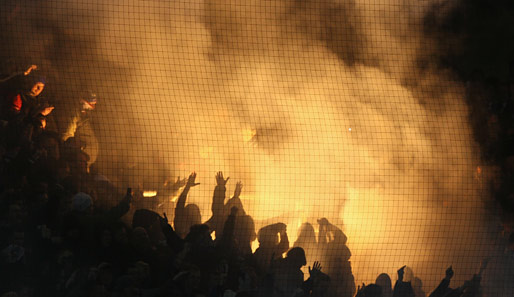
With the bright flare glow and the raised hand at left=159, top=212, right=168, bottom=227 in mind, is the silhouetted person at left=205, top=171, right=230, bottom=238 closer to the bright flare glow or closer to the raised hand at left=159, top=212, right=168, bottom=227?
the raised hand at left=159, top=212, right=168, bottom=227

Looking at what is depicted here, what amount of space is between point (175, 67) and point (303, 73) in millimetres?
1005

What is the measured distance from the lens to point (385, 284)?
491cm

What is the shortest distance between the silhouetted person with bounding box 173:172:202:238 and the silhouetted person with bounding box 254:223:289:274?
1.64 ft

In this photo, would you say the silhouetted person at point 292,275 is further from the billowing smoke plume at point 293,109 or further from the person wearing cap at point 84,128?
the person wearing cap at point 84,128

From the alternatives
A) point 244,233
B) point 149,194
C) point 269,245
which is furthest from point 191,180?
point 269,245

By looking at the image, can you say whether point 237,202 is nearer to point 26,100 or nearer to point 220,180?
point 220,180

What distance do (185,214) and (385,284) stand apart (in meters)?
1.70

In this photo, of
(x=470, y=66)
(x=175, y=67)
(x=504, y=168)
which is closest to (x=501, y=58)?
(x=470, y=66)

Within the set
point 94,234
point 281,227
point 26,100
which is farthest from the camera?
point 281,227

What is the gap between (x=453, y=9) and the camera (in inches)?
204

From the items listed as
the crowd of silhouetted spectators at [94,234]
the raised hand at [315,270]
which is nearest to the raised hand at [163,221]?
the crowd of silhouetted spectators at [94,234]

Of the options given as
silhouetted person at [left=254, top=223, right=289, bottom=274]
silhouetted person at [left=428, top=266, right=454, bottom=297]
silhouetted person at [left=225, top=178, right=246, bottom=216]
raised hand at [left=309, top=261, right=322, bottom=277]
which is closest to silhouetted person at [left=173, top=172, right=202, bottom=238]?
silhouetted person at [left=225, top=178, right=246, bottom=216]

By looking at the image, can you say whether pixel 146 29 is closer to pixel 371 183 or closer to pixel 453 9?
Result: pixel 371 183

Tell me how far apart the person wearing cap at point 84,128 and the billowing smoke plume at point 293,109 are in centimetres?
7
